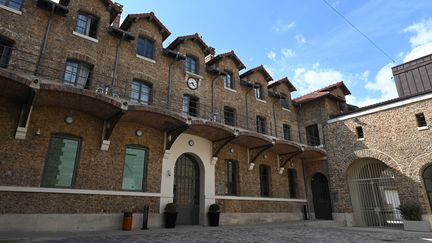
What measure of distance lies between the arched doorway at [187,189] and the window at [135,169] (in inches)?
72.0

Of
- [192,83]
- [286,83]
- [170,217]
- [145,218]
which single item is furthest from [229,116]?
[145,218]

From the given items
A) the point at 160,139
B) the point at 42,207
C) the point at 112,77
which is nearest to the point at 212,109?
the point at 160,139

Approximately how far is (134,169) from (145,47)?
6319 mm

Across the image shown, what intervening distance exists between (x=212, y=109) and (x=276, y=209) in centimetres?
699

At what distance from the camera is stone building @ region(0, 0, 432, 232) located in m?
9.27

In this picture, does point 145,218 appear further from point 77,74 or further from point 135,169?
point 77,74

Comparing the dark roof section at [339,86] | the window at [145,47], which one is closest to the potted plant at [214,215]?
the window at [145,47]

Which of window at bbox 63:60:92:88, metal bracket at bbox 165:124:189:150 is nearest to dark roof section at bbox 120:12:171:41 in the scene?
window at bbox 63:60:92:88

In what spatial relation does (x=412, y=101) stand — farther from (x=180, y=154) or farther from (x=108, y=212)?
(x=108, y=212)

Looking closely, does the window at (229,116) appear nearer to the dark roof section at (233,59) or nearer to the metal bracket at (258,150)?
the metal bracket at (258,150)

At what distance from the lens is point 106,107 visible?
10.0 metres

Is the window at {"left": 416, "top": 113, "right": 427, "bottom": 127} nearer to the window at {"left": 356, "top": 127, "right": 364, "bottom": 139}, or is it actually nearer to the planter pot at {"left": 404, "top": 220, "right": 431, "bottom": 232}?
the window at {"left": 356, "top": 127, "right": 364, "bottom": 139}

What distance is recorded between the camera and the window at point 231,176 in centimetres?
1462

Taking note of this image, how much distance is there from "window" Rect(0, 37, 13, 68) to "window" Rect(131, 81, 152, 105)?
4670 mm
